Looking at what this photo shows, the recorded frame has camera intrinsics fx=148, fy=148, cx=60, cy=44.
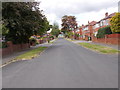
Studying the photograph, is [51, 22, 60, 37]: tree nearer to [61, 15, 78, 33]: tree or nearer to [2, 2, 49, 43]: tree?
[61, 15, 78, 33]: tree

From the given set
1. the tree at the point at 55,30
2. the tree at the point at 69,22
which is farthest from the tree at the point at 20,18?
the tree at the point at 55,30

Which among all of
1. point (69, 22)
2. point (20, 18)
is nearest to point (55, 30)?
point (69, 22)

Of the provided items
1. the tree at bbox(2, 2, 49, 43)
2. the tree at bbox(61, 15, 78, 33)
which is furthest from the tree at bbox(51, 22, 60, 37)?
the tree at bbox(2, 2, 49, 43)

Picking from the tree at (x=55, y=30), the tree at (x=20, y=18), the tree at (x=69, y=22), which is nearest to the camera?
the tree at (x=20, y=18)

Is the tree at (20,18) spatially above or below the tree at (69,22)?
below

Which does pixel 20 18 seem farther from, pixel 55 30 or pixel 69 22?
pixel 55 30

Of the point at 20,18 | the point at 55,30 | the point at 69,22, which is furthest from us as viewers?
the point at 55,30

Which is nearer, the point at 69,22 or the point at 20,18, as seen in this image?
the point at 20,18

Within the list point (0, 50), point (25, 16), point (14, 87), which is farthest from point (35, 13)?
point (14, 87)

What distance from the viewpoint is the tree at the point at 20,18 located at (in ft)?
61.6

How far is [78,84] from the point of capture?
5492 millimetres

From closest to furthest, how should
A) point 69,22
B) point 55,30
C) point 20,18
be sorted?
point 20,18
point 69,22
point 55,30

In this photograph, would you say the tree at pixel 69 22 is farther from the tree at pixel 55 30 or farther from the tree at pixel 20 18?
→ the tree at pixel 55 30

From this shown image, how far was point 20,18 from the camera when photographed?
67.6 ft
